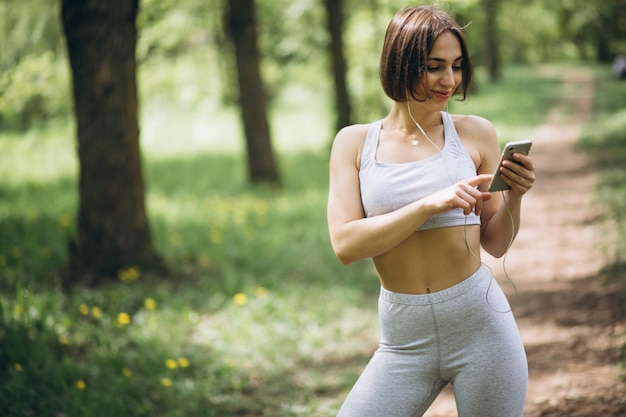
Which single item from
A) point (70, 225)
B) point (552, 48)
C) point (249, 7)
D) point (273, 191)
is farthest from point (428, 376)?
point (552, 48)

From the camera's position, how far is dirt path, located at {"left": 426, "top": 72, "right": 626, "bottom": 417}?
4.34 metres

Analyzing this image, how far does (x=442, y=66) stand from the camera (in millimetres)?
2314

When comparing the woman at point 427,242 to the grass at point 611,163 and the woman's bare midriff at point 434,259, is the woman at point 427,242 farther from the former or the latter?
the grass at point 611,163

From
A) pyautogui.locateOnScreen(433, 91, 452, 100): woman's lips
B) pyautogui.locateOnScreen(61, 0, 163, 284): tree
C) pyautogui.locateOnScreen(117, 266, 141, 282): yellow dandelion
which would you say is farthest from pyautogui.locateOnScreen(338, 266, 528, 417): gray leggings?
pyautogui.locateOnScreen(61, 0, 163, 284): tree

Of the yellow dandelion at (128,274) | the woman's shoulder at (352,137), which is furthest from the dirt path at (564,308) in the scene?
the yellow dandelion at (128,274)

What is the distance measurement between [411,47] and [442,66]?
0.44ft

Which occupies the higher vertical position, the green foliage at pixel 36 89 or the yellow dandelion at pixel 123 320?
the green foliage at pixel 36 89

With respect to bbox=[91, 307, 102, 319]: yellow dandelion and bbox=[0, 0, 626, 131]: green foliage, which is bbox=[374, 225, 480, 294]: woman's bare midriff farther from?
bbox=[91, 307, 102, 319]: yellow dandelion

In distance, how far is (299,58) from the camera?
81.4ft

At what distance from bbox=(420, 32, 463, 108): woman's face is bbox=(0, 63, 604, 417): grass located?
2.81 m

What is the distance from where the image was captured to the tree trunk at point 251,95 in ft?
→ 38.2

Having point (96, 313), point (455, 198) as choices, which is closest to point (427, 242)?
point (455, 198)

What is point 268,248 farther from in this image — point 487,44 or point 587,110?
point 487,44

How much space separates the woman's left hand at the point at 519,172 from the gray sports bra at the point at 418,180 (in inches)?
5.5
